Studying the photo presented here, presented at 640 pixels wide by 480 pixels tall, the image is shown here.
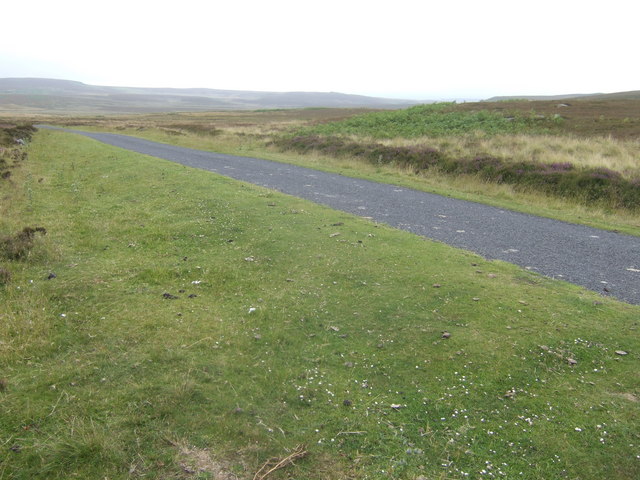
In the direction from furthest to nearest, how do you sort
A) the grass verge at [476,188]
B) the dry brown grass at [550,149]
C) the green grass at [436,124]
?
the green grass at [436,124] < the dry brown grass at [550,149] < the grass verge at [476,188]

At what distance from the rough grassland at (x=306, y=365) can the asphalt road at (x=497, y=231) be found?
1.16 m

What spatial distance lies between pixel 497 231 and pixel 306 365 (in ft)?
28.7

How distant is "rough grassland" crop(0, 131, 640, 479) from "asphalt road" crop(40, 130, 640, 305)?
116 cm

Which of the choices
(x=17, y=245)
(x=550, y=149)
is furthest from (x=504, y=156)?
(x=17, y=245)

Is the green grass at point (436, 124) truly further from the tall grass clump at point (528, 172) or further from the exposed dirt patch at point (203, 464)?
the exposed dirt patch at point (203, 464)

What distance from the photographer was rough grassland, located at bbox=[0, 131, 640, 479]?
167 inches

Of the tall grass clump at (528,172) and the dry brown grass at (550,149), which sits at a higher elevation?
the dry brown grass at (550,149)

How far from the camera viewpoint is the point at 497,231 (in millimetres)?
12359

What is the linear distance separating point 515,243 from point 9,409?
11.0 metres

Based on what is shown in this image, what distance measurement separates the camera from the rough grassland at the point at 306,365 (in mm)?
4246

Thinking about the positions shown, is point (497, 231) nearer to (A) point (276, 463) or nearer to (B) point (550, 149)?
(A) point (276, 463)

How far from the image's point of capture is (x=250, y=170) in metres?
22.9

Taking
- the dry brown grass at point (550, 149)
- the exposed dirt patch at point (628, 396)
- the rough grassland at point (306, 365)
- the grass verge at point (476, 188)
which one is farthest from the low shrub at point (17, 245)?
the dry brown grass at point (550, 149)

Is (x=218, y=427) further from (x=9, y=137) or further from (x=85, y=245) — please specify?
(x=9, y=137)
